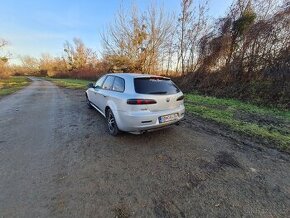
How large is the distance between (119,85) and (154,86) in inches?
38.4

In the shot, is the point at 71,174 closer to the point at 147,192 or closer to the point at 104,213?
the point at 104,213

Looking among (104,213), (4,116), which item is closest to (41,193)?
(104,213)

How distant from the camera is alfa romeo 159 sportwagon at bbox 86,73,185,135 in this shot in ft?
13.7

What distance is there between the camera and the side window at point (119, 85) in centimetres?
474

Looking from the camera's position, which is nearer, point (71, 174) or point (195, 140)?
point (71, 174)

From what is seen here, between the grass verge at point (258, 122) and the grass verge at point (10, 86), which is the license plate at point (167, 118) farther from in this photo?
the grass verge at point (10, 86)

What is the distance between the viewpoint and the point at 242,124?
19.0ft

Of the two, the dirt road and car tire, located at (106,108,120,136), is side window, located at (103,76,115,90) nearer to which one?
car tire, located at (106,108,120,136)

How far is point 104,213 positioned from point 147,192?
681mm

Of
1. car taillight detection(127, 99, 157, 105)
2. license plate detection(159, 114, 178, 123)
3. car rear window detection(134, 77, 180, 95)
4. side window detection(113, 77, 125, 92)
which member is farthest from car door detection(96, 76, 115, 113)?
license plate detection(159, 114, 178, 123)

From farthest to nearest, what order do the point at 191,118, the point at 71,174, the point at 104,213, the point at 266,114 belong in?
the point at 266,114 → the point at 191,118 → the point at 71,174 → the point at 104,213

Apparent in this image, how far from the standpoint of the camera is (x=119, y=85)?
494 centimetres

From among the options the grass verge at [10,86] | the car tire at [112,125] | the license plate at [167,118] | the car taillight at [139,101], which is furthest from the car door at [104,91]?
the grass verge at [10,86]

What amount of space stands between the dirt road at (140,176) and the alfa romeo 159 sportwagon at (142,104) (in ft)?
1.54
